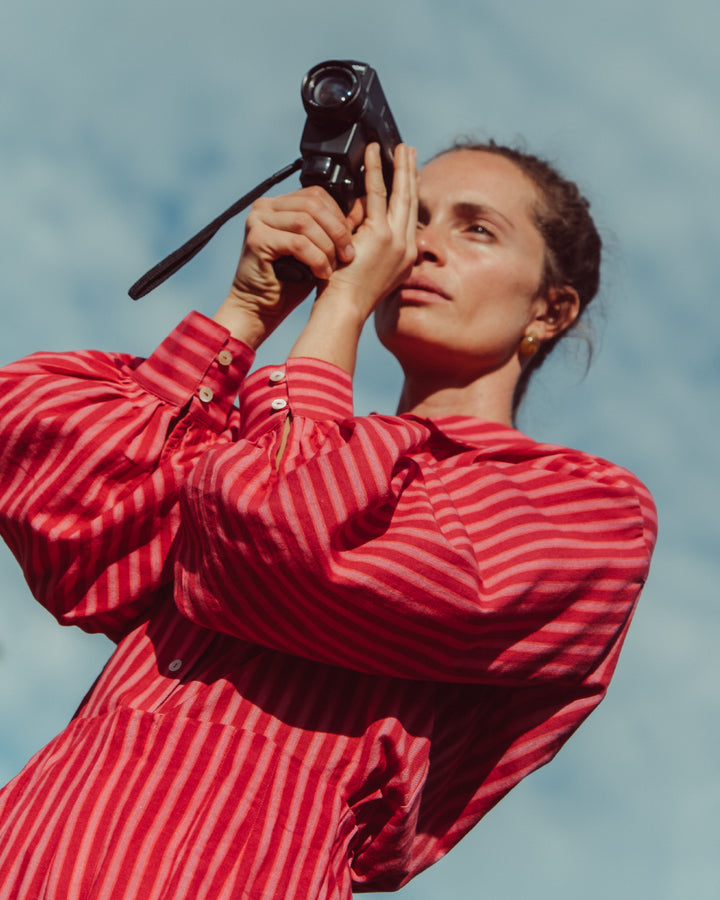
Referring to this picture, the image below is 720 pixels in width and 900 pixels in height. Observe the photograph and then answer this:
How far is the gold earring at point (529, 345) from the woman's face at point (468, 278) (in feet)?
0.06

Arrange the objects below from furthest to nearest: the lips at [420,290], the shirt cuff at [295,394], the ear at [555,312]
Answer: the ear at [555,312] < the lips at [420,290] < the shirt cuff at [295,394]

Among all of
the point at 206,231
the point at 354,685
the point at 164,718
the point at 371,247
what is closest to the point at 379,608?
the point at 354,685

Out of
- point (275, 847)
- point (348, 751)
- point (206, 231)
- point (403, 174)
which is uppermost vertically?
point (403, 174)

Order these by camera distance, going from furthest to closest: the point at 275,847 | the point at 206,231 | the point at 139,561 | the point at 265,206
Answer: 1. the point at 206,231
2. the point at 265,206
3. the point at 139,561
4. the point at 275,847

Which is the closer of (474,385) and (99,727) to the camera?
(99,727)

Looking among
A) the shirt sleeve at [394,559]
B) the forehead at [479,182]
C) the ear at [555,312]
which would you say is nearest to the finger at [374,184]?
the forehead at [479,182]

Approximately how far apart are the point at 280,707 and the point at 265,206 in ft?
2.70

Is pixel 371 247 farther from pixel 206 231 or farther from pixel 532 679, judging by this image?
pixel 532 679

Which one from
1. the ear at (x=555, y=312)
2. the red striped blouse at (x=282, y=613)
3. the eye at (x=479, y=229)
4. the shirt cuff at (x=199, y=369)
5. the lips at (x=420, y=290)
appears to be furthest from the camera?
the ear at (x=555, y=312)

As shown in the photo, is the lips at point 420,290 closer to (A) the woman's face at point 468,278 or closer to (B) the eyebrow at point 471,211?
(A) the woman's face at point 468,278

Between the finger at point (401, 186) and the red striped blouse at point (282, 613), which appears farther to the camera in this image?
the finger at point (401, 186)

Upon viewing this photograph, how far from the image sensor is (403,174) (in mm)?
1955

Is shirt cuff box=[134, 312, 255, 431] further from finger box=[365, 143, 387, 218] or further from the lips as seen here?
the lips

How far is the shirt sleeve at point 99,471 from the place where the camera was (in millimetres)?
1534
